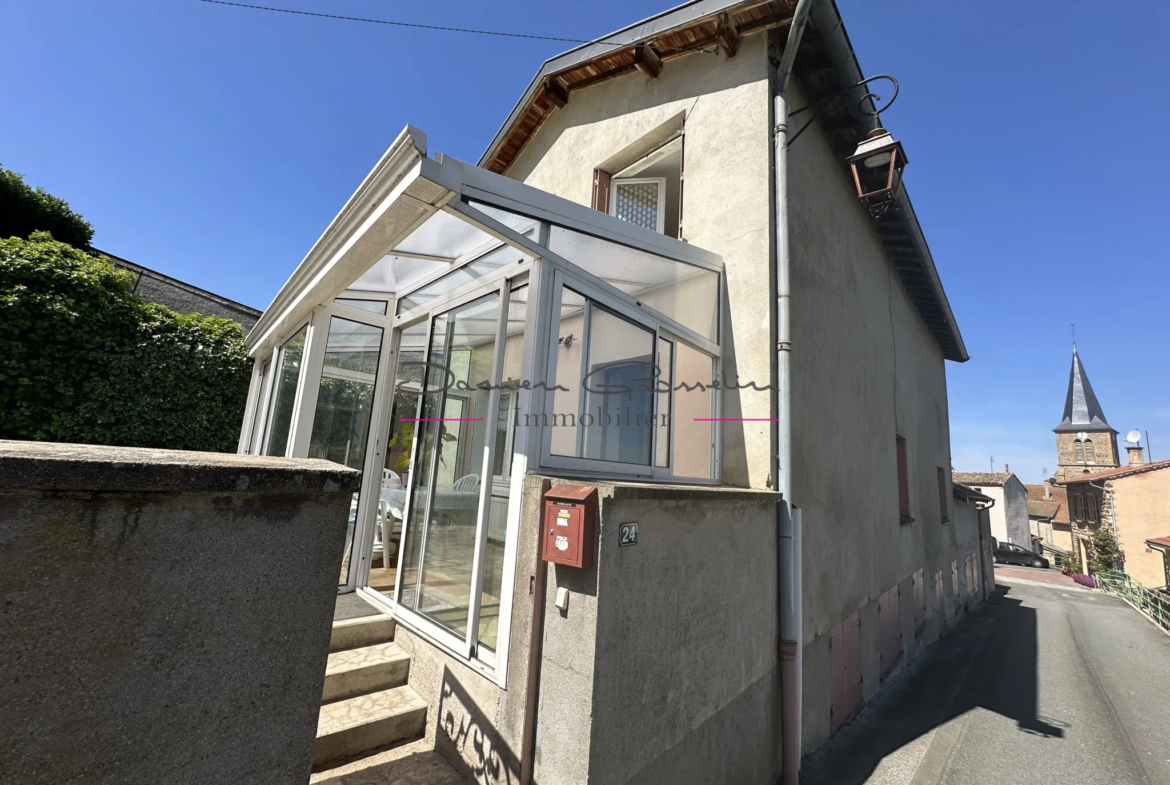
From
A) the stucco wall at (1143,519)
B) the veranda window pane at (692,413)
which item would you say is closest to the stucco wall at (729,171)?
the veranda window pane at (692,413)

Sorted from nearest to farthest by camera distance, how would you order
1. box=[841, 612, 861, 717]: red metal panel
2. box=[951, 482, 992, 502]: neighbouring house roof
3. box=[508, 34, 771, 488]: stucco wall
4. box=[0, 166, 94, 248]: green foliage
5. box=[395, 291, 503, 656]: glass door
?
1. box=[395, 291, 503, 656]: glass door
2. box=[508, 34, 771, 488]: stucco wall
3. box=[841, 612, 861, 717]: red metal panel
4. box=[0, 166, 94, 248]: green foliage
5. box=[951, 482, 992, 502]: neighbouring house roof

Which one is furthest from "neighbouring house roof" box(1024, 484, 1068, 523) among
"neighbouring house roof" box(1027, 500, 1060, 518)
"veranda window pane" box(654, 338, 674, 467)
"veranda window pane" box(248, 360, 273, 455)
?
"veranda window pane" box(248, 360, 273, 455)

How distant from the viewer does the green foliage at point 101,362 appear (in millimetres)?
6391

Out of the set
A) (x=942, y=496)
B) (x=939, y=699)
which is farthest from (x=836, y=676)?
(x=942, y=496)

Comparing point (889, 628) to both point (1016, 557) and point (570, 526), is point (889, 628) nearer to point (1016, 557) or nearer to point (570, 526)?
point (570, 526)

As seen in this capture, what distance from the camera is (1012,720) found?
647 centimetres

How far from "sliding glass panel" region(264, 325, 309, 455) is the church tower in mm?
71294

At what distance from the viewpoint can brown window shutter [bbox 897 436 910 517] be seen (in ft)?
29.8

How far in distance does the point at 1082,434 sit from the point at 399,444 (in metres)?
73.2

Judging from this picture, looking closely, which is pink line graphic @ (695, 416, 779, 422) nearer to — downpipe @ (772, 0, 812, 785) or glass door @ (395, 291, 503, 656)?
downpipe @ (772, 0, 812, 785)

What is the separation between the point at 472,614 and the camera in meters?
3.10

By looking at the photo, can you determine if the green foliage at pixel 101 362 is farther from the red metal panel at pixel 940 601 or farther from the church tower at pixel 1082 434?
the church tower at pixel 1082 434

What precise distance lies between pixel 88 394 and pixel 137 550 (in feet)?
26.2

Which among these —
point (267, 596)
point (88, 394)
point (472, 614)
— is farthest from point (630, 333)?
point (88, 394)
